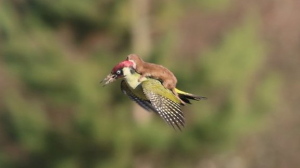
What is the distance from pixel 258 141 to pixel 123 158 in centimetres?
401

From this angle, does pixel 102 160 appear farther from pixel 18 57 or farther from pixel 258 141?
pixel 258 141

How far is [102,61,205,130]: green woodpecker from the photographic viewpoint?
280cm

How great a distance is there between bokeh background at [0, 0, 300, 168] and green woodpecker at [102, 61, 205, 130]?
27.9 feet

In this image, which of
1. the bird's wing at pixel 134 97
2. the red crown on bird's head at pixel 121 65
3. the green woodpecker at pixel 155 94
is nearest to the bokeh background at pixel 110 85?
the bird's wing at pixel 134 97

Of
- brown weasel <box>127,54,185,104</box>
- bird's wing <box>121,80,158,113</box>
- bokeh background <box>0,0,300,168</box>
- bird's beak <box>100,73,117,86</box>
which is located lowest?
bird's beak <box>100,73,117,86</box>

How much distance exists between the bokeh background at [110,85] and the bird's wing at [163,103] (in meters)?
8.51

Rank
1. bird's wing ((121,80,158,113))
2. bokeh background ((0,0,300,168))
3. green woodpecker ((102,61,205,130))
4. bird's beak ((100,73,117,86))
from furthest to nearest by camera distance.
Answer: bokeh background ((0,0,300,168)), bird's wing ((121,80,158,113)), green woodpecker ((102,61,205,130)), bird's beak ((100,73,117,86))

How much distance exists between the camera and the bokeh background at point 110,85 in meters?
12.0

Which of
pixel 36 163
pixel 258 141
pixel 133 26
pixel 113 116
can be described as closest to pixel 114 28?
pixel 133 26

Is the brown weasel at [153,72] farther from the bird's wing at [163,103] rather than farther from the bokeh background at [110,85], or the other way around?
the bokeh background at [110,85]

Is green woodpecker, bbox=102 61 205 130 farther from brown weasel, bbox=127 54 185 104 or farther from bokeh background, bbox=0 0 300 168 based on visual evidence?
bokeh background, bbox=0 0 300 168

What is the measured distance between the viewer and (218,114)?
12.5m

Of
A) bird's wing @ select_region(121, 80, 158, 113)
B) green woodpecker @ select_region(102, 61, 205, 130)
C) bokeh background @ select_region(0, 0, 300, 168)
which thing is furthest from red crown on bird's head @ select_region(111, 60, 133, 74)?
bokeh background @ select_region(0, 0, 300, 168)

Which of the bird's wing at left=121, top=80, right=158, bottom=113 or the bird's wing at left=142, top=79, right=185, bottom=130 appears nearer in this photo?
the bird's wing at left=142, top=79, right=185, bottom=130
